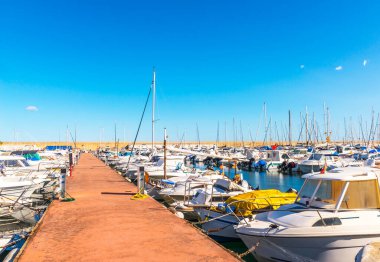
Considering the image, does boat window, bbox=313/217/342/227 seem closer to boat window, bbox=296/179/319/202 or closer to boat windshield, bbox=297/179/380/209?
boat windshield, bbox=297/179/380/209

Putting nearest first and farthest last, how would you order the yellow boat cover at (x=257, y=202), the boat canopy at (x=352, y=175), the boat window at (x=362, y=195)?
the boat window at (x=362, y=195)
the boat canopy at (x=352, y=175)
the yellow boat cover at (x=257, y=202)

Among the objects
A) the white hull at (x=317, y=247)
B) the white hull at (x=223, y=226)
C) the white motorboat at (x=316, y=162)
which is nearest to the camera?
the white hull at (x=317, y=247)

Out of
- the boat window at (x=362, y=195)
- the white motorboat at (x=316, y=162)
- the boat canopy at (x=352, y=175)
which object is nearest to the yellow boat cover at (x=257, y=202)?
the boat canopy at (x=352, y=175)

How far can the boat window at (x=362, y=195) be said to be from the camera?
985 centimetres

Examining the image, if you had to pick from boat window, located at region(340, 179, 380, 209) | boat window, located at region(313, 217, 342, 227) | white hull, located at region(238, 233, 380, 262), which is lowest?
white hull, located at region(238, 233, 380, 262)

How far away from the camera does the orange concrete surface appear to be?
24.4 ft

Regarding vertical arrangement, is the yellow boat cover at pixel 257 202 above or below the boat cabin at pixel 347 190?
below

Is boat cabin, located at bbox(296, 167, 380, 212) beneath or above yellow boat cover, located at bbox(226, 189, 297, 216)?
above

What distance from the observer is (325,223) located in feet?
30.0

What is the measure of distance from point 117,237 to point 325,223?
18.6 feet

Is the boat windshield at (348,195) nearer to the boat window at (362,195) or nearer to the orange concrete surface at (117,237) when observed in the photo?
the boat window at (362,195)

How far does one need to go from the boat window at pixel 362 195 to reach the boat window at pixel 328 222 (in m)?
0.79

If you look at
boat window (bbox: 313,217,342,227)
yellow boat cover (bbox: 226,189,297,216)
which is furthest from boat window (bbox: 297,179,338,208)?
yellow boat cover (bbox: 226,189,297,216)

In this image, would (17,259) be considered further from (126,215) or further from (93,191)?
(93,191)
